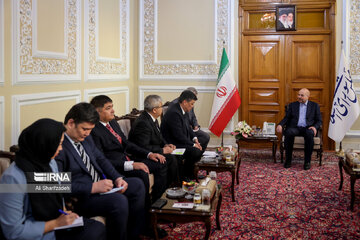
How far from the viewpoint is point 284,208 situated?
4.20 metres

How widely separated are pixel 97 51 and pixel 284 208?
3.27 metres

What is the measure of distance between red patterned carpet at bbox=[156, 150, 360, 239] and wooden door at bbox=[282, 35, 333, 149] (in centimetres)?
165

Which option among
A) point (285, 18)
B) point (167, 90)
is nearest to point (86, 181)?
point (167, 90)

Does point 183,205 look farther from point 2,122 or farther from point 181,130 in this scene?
point 181,130

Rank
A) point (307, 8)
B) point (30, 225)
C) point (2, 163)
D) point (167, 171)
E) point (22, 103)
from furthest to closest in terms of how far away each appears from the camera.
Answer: point (307, 8) → point (167, 171) → point (22, 103) → point (2, 163) → point (30, 225)

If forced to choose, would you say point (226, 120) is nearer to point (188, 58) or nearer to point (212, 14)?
point (188, 58)

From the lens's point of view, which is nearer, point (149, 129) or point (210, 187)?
point (210, 187)

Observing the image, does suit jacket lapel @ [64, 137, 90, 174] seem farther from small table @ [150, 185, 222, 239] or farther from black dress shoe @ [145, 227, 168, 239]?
black dress shoe @ [145, 227, 168, 239]

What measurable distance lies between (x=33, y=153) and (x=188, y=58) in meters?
5.49

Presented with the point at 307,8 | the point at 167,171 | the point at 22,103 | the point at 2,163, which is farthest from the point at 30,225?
the point at 307,8

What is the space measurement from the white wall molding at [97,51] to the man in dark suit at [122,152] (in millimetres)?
1573

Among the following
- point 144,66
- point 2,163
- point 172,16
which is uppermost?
point 172,16

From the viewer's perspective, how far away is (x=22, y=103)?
12.9 feet

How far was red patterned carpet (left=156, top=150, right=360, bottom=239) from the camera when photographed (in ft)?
11.6
